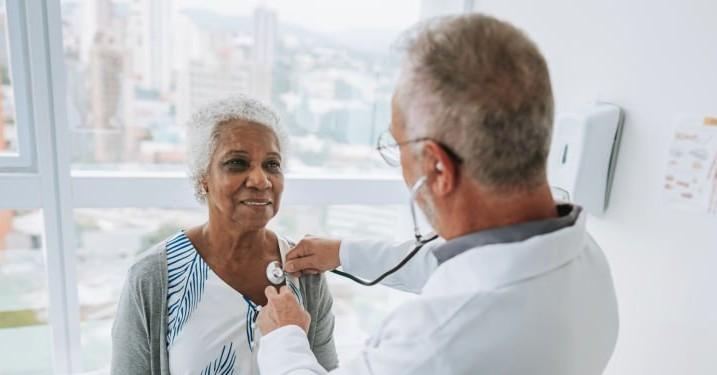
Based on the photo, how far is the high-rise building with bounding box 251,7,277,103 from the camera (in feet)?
5.71

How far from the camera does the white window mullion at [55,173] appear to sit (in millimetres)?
1391

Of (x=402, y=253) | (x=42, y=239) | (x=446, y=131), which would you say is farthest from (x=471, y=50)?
(x=42, y=239)

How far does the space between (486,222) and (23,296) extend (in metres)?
1.70

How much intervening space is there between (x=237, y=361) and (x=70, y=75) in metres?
1.09

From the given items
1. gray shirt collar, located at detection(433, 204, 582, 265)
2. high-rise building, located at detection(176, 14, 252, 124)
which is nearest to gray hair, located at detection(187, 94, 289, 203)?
high-rise building, located at detection(176, 14, 252, 124)

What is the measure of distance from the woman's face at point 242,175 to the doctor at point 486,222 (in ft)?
1.79

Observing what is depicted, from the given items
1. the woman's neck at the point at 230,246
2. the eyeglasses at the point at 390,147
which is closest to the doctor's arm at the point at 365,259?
the woman's neck at the point at 230,246

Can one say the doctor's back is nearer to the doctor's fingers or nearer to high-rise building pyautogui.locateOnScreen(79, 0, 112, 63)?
the doctor's fingers

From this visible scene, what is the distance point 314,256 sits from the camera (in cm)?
124

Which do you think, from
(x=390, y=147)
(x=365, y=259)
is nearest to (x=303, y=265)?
(x=365, y=259)

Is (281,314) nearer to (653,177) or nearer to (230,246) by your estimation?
(230,246)

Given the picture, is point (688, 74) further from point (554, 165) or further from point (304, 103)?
point (304, 103)

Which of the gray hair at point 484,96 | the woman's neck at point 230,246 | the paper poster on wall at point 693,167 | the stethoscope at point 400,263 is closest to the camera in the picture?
the gray hair at point 484,96

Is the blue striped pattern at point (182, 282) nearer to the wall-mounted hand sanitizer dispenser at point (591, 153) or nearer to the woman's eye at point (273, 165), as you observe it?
the woman's eye at point (273, 165)
